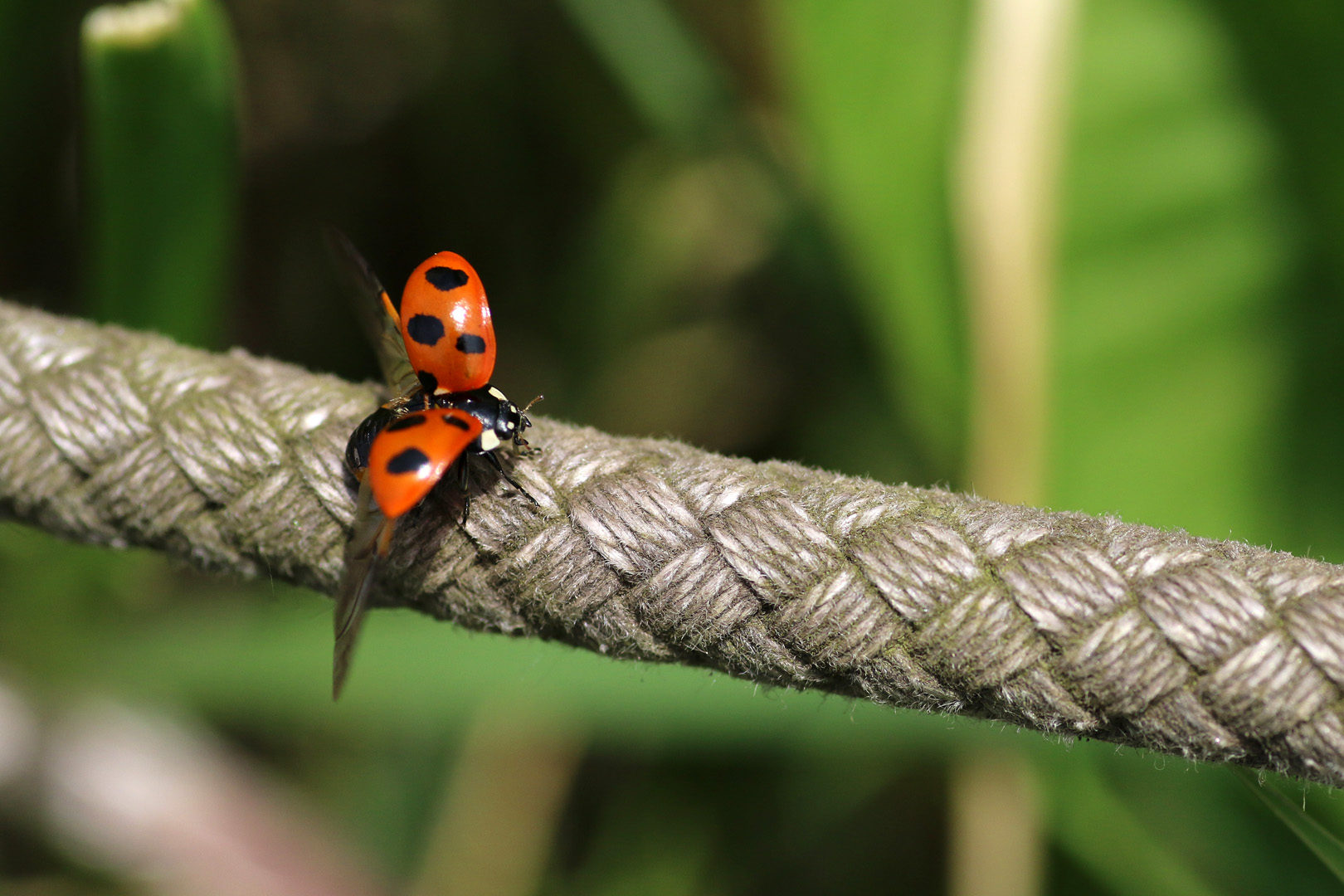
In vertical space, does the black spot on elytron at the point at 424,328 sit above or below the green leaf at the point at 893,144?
below

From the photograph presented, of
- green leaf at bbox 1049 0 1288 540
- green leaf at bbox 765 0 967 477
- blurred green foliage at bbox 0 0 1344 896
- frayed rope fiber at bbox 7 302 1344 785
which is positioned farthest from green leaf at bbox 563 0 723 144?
frayed rope fiber at bbox 7 302 1344 785

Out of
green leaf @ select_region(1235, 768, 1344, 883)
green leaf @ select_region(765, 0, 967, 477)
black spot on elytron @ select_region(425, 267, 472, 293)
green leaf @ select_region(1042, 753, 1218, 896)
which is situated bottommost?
green leaf @ select_region(1042, 753, 1218, 896)

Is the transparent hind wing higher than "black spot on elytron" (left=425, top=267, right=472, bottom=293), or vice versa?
"black spot on elytron" (left=425, top=267, right=472, bottom=293)

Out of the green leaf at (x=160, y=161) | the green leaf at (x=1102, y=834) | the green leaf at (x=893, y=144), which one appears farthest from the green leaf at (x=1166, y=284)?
the green leaf at (x=160, y=161)

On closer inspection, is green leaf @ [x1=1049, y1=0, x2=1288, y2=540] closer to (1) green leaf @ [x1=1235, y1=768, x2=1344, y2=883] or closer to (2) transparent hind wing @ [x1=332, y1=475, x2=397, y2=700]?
(1) green leaf @ [x1=1235, y1=768, x2=1344, y2=883]

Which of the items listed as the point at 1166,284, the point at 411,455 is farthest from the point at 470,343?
the point at 1166,284

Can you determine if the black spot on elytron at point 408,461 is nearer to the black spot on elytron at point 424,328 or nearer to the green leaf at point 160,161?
the black spot on elytron at point 424,328

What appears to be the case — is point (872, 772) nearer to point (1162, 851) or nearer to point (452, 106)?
point (1162, 851)

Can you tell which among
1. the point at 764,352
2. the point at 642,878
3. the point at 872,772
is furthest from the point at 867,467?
the point at 642,878
